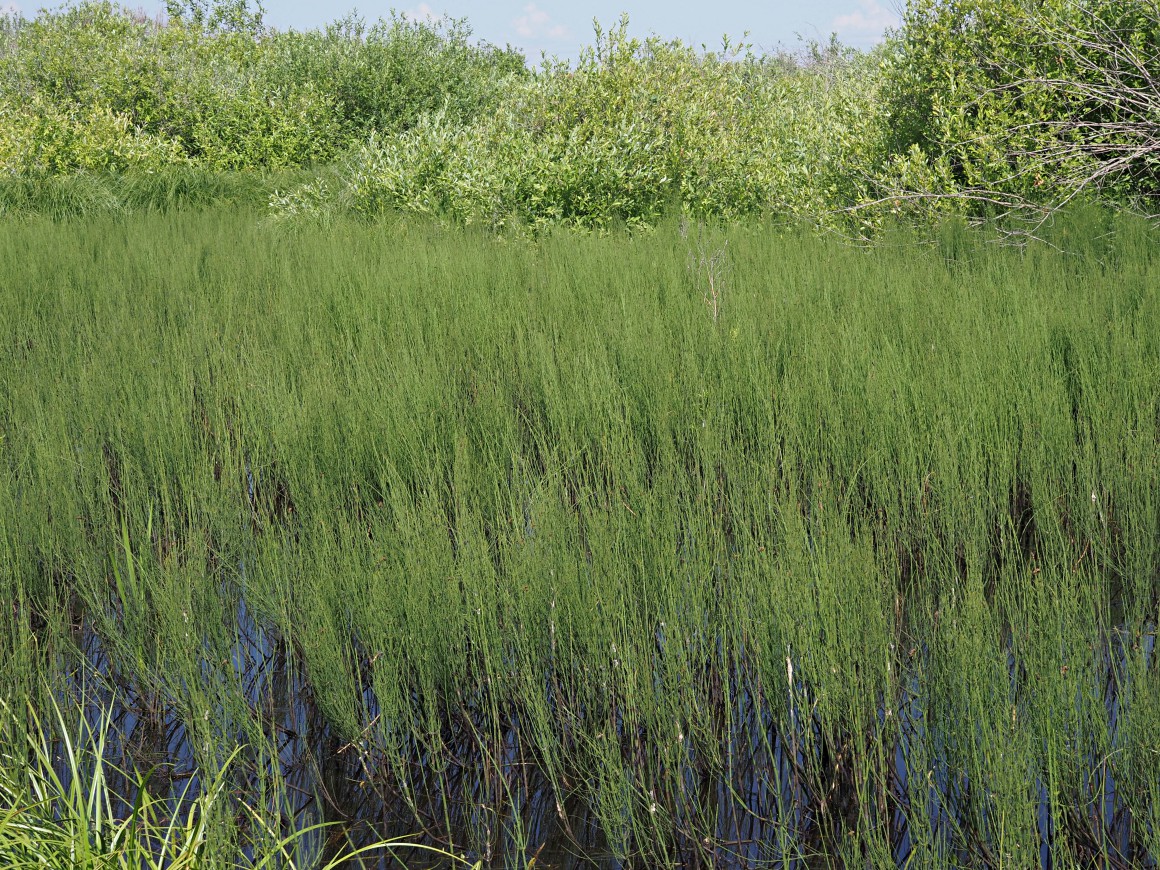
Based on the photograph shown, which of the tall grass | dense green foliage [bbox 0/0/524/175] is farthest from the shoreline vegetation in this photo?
dense green foliage [bbox 0/0/524/175]

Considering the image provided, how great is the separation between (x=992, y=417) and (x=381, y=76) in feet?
47.4

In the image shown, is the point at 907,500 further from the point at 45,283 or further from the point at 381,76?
the point at 381,76

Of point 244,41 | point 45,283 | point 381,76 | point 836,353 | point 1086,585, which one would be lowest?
point 1086,585

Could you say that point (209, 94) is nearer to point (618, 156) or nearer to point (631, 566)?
point (618, 156)

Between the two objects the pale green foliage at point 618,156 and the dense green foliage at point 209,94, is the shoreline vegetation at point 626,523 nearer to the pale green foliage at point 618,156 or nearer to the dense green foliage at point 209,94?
the pale green foliage at point 618,156

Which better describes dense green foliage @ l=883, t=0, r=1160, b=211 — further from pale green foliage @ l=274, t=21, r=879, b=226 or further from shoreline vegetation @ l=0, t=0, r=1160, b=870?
pale green foliage @ l=274, t=21, r=879, b=226

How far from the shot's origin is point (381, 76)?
16.4 m

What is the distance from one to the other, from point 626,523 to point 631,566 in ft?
0.51

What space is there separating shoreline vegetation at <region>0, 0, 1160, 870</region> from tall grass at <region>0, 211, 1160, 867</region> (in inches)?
0.8

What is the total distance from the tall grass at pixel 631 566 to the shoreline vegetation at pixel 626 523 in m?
0.02

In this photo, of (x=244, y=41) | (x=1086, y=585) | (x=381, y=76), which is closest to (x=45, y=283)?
(x=1086, y=585)

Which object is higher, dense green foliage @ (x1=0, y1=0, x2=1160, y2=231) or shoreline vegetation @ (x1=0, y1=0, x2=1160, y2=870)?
dense green foliage @ (x1=0, y1=0, x2=1160, y2=231)

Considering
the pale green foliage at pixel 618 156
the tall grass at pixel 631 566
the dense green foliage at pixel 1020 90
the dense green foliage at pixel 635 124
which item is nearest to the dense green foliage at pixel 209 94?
the dense green foliage at pixel 635 124

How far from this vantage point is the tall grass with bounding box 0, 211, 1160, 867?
226 centimetres
